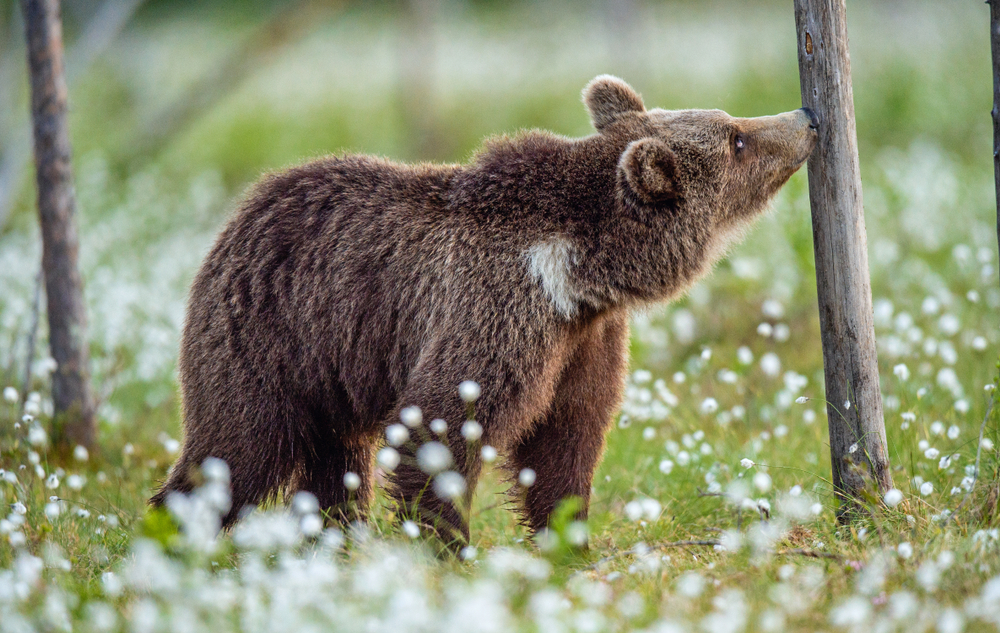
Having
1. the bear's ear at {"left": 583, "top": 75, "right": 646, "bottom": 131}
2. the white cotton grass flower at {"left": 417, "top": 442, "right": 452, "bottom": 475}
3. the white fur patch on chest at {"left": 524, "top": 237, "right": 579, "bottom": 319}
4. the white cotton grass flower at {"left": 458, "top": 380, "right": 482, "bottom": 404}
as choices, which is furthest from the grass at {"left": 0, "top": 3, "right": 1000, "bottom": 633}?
the bear's ear at {"left": 583, "top": 75, "right": 646, "bottom": 131}

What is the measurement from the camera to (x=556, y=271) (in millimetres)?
3467

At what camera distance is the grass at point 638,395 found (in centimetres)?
260

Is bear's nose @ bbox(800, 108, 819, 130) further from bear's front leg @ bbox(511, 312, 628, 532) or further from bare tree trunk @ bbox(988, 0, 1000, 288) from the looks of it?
bear's front leg @ bbox(511, 312, 628, 532)

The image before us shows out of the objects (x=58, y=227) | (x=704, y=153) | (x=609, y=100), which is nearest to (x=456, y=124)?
(x=58, y=227)

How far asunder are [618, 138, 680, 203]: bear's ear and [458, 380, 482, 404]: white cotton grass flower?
958 millimetres

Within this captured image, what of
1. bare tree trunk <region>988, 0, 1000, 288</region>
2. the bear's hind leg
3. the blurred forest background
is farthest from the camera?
the blurred forest background

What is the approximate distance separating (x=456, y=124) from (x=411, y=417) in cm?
1023

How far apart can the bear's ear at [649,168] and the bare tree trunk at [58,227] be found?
325cm

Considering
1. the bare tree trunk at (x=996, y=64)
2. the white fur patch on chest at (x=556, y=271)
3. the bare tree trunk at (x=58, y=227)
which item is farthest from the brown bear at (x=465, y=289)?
the bare tree trunk at (x=58, y=227)

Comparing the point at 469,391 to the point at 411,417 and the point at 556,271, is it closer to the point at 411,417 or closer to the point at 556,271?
the point at 411,417

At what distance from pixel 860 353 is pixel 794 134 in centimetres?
87

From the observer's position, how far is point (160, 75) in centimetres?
1574

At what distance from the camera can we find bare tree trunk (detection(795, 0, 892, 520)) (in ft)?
11.4

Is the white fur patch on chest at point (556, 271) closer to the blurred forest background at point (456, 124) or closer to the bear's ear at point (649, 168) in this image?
the bear's ear at point (649, 168)
